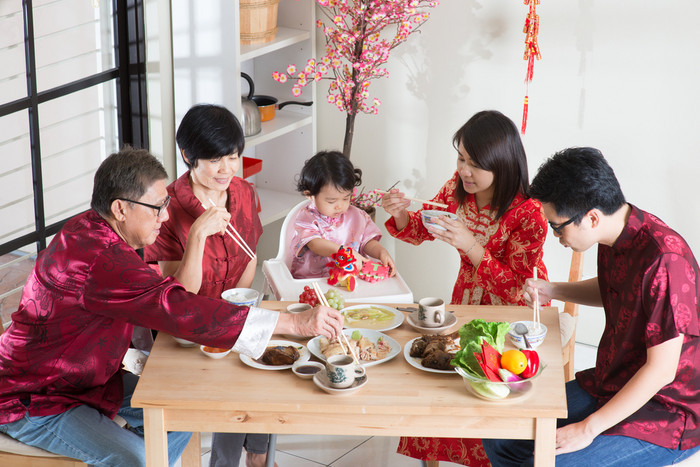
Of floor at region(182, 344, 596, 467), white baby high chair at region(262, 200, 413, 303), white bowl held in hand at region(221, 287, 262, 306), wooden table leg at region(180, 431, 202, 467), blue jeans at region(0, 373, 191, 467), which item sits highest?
white bowl held in hand at region(221, 287, 262, 306)

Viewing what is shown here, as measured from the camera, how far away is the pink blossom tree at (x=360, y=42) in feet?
11.4

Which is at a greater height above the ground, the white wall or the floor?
the white wall

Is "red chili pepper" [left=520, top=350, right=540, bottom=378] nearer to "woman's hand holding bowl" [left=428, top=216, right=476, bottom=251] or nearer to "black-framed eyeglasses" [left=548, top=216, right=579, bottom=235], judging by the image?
"black-framed eyeglasses" [left=548, top=216, right=579, bottom=235]

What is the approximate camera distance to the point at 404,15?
3.49 m

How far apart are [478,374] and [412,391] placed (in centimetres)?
16

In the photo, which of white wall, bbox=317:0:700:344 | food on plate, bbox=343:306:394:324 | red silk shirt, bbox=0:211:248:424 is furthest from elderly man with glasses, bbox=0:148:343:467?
white wall, bbox=317:0:700:344

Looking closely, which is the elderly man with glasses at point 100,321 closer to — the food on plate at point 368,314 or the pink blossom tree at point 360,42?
the food on plate at point 368,314

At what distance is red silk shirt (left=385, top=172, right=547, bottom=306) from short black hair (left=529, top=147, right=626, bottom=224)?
0.60 meters

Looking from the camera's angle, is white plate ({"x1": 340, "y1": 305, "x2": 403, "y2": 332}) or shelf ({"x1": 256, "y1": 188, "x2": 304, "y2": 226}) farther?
shelf ({"x1": 256, "y1": 188, "x2": 304, "y2": 226})

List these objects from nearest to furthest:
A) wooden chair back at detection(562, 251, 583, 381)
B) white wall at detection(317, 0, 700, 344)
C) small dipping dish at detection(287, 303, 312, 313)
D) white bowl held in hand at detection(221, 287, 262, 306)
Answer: white bowl held in hand at detection(221, 287, 262, 306)
small dipping dish at detection(287, 303, 312, 313)
wooden chair back at detection(562, 251, 583, 381)
white wall at detection(317, 0, 700, 344)

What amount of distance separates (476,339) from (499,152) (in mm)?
816

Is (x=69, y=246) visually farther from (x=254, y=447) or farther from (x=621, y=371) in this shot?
(x=621, y=371)

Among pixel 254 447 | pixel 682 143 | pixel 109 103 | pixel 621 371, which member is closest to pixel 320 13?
pixel 109 103

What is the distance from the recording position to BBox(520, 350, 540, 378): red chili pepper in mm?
1967
